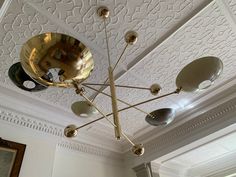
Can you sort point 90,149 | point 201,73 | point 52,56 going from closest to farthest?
point 52,56
point 201,73
point 90,149

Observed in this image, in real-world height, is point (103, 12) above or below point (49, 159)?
above

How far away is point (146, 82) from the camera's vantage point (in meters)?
2.06

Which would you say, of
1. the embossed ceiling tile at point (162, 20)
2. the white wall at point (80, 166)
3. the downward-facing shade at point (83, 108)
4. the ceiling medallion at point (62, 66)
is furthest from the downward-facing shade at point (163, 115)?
the white wall at point (80, 166)

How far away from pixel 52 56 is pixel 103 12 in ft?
2.30

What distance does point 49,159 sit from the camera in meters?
2.17

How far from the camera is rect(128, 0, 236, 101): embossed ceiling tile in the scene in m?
1.60

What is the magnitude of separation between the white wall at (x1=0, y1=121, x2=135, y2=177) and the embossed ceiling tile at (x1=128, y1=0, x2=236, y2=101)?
44.3 inches

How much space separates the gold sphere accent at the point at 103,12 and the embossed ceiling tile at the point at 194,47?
50 cm

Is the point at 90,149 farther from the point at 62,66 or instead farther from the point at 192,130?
the point at 62,66

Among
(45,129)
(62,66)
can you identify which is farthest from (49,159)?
(62,66)

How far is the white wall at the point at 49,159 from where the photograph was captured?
6.70 feet

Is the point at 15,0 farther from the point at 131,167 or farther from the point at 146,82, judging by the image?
the point at 131,167

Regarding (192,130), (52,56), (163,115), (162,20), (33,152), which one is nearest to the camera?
(52,56)

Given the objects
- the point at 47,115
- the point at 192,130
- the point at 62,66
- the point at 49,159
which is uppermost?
the point at 47,115
